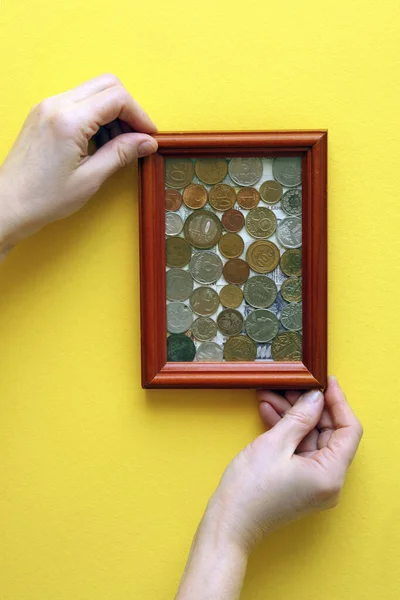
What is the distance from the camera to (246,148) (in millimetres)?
832

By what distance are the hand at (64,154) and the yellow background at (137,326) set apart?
0.20 ft

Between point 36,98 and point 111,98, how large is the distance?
6.3 inches

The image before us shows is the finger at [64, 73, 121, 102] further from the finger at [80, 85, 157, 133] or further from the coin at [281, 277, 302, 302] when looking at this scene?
the coin at [281, 277, 302, 302]

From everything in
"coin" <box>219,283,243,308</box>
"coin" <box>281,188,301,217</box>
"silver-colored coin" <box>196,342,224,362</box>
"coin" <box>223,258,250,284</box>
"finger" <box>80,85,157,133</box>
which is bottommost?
"silver-colored coin" <box>196,342,224,362</box>

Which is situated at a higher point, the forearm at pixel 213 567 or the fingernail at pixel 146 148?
the fingernail at pixel 146 148

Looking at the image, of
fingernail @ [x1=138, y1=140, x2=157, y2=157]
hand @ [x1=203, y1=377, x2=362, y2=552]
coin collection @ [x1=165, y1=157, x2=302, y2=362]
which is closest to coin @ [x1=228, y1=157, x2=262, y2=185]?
coin collection @ [x1=165, y1=157, x2=302, y2=362]

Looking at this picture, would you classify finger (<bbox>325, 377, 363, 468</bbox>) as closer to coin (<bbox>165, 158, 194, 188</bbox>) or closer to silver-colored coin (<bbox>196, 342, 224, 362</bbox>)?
silver-colored coin (<bbox>196, 342, 224, 362</bbox>)

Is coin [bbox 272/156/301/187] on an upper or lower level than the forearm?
upper

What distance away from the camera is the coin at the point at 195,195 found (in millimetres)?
850

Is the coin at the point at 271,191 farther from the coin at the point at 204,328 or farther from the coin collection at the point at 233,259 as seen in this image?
the coin at the point at 204,328

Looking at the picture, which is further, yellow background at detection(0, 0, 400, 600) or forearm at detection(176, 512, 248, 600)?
yellow background at detection(0, 0, 400, 600)

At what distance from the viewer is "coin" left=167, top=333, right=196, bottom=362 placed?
86cm

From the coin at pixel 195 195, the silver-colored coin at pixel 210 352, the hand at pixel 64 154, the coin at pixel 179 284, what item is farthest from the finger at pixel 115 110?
the silver-colored coin at pixel 210 352

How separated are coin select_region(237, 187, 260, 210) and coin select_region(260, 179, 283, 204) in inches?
0.5
